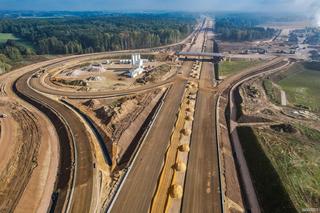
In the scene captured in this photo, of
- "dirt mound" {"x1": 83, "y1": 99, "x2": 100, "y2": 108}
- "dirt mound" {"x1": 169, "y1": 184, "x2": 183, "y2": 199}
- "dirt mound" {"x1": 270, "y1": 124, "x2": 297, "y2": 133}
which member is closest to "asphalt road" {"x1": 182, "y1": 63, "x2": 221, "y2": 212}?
"dirt mound" {"x1": 169, "y1": 184, "x2": 183, "y2": 199}

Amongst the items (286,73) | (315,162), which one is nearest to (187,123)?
(315,162)

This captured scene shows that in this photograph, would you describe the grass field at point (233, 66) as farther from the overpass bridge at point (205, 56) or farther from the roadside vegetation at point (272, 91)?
the roadside vegetation at point (272, 91)

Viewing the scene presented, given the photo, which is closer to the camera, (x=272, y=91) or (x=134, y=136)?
(x=134, y=136)

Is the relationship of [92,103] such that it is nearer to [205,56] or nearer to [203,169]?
[203,169]

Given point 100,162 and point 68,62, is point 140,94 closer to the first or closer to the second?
point 100,162

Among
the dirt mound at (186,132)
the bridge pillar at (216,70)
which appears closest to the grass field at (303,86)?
the bridge pillar at (216,70)

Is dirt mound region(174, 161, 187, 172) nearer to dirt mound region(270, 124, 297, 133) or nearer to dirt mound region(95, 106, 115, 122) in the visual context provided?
dirt mound region(95, 106, 115, 122)

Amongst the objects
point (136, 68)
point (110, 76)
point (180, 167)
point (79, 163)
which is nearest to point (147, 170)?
point (180, 167)
